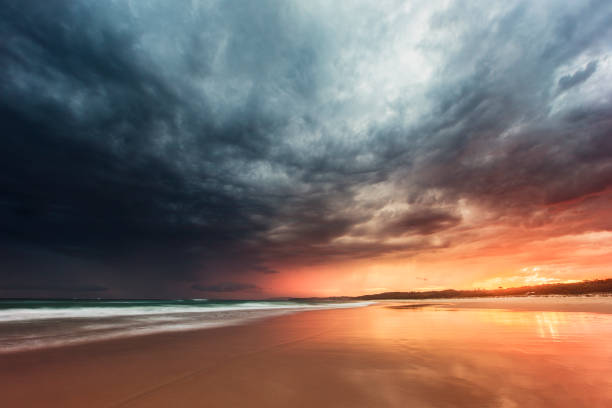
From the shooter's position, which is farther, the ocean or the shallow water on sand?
the ocean

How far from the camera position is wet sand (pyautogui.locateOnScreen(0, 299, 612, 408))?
3775mm

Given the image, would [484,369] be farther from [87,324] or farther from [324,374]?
[87,324]

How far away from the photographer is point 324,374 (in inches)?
195

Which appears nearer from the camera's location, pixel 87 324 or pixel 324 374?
pixel 324 374

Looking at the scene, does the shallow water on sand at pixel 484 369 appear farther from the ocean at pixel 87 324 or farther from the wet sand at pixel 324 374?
the ocean at pixel 87 324

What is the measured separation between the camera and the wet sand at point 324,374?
3775mm

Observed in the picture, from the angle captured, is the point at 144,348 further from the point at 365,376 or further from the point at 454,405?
the point at 454,405

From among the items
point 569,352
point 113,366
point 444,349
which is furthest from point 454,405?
point 113,366

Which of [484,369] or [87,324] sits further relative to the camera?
[87,324]

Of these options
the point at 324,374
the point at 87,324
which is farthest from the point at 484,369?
the point at 87,324

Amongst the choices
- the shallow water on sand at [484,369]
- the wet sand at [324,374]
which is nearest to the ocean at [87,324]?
the wet sand at [324,374]

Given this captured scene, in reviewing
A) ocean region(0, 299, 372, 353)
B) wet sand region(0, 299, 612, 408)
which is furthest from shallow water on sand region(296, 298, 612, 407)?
ocean region(0, 299, 372, 353)

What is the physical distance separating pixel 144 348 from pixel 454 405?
796 centimetres

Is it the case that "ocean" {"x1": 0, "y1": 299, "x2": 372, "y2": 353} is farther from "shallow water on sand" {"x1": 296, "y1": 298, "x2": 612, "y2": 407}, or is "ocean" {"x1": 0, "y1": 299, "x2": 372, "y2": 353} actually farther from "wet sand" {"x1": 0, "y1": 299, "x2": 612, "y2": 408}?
"shallow water on sand" {"x1": 296, "y1": 298, "x2": 612, "y2": 407}
